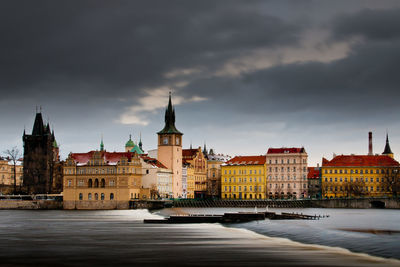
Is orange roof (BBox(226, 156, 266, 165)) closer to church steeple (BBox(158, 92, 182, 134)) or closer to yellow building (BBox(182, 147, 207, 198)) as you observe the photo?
yellow building (BBox(182, 147, 207, 198))

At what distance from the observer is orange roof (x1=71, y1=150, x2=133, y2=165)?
13975 cm

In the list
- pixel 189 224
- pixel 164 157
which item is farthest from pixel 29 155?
pixel 189 224

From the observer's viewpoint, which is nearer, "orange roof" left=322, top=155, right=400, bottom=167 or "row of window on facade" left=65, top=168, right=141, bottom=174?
"row of window on facade" left=65, top=168, right=141, bottom=174

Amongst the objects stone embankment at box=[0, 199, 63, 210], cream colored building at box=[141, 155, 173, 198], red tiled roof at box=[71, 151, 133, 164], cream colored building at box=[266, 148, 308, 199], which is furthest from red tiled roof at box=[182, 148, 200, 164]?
stone embankment at box=[0, 199, 63, 210]

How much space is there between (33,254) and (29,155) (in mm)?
134464

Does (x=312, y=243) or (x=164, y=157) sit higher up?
(x=164, y=157)

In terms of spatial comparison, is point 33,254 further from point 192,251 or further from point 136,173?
point 136,173

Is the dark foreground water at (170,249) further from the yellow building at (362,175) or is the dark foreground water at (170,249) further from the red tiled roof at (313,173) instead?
the red tiled roof at (313,173)

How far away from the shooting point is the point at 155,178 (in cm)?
14838

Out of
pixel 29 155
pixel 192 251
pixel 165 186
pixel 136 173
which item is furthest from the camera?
pixel 29 155

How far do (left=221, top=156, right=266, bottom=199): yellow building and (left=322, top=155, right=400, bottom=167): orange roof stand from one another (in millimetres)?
15646

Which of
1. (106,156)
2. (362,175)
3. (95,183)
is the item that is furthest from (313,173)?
(95,183)

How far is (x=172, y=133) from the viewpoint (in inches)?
6240

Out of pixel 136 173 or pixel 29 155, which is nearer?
pixel 136 173
